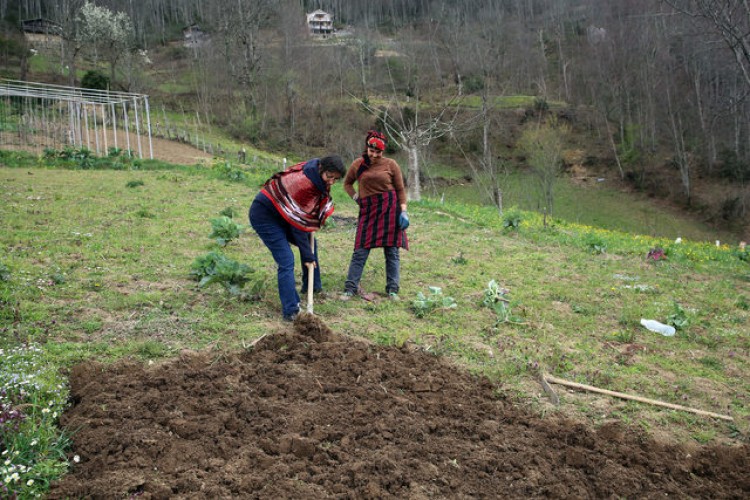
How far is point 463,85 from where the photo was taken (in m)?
33.1

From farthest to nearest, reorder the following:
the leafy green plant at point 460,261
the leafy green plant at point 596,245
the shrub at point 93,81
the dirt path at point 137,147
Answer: the shrub at point 93,81 → the dirt path at point 137,147 → the leafy green plant at point 596,245 → the leafy green plant at point 460,261

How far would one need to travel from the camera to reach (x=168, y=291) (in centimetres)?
586

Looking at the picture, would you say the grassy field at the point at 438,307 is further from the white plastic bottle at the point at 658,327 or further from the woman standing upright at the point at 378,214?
the woman standing upright at the point at 378,214

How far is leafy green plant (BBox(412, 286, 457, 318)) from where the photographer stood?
18.5 ft

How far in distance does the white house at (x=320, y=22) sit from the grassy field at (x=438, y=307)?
178ft

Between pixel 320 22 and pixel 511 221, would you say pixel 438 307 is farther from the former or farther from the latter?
pixel 320 22

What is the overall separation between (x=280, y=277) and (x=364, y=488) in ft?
8.46

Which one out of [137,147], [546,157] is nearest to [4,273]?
[137,147]

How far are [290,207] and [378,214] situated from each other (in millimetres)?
1283

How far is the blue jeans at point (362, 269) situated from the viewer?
20.1ft

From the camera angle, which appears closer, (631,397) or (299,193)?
(631,397)

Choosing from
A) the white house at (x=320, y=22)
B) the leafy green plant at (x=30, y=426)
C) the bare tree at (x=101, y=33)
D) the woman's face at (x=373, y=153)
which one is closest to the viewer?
the leafy green plant at (x=30, y=426)

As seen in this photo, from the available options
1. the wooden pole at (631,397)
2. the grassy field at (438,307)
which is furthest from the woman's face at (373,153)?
the wooden pole at (631,397)

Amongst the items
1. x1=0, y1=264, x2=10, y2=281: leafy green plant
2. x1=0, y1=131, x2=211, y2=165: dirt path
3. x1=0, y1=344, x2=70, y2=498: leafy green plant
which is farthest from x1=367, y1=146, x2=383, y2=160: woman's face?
A: x1=0, y1=131, x2=211, y2=165: dirt path
